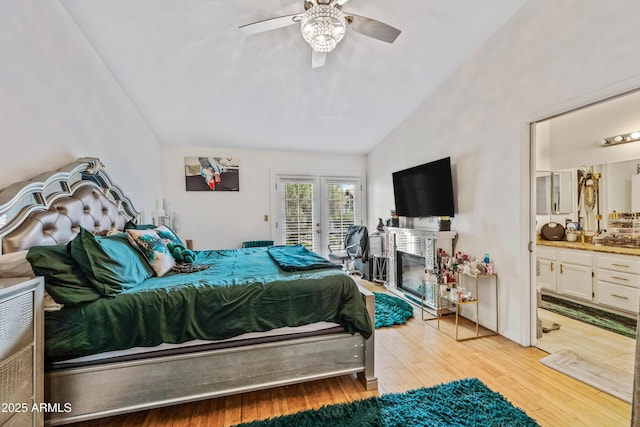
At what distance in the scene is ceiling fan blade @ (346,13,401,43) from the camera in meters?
1.78

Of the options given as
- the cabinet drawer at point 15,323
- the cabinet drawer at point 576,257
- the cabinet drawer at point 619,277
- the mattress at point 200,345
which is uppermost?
the cabinet drawer at point 15,323

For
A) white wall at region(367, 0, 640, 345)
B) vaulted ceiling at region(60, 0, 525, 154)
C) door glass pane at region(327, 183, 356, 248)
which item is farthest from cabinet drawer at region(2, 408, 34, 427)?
door glass pane at region(327, 183, 356, 248)

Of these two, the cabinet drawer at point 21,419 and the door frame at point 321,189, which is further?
the door frame at point 321,189

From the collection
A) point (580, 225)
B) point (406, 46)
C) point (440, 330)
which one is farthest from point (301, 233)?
point (580, 225)

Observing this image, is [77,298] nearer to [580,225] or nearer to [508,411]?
[508,411]

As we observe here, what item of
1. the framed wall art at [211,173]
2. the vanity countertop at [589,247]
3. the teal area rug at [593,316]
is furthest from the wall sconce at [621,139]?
the framed wall art at [211,173]

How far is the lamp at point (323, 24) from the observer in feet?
5.27

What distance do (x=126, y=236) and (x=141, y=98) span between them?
6.22 feet

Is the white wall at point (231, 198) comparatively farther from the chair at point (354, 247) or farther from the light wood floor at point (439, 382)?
the light wood floor at point (439, 382)

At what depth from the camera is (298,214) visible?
493cm

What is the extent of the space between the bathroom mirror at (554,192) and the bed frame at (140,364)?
3.56 metres

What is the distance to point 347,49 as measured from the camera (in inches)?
104

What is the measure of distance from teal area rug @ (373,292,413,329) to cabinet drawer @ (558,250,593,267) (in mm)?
2051

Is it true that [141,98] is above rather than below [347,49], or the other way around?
below
